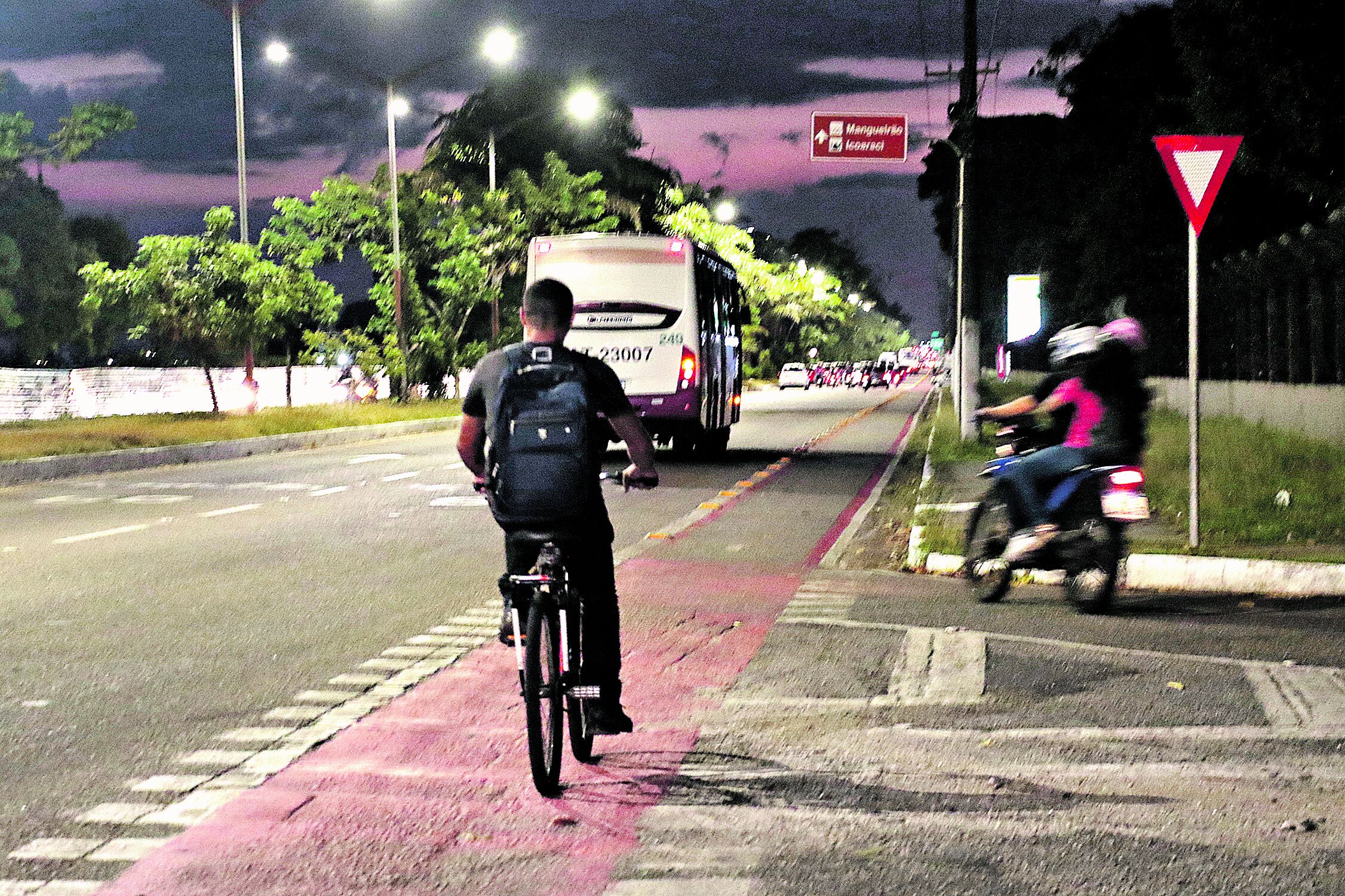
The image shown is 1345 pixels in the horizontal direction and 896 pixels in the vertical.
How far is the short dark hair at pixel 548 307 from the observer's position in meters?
5.66

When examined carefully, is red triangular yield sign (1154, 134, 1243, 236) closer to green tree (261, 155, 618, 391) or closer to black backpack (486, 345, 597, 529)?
black backpack (486, 345, 597, 529)

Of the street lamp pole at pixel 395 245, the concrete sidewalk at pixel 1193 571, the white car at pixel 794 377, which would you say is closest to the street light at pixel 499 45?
the street lamp pole at pixel 395 245

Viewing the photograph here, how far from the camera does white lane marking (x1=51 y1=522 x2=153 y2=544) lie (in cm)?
1394

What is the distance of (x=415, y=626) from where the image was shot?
30.6ft

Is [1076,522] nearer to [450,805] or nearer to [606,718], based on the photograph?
[606,718]

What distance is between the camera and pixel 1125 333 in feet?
32.5

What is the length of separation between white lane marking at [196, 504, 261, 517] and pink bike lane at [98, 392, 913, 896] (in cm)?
852

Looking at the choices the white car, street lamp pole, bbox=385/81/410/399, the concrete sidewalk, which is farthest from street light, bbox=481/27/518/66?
the white car

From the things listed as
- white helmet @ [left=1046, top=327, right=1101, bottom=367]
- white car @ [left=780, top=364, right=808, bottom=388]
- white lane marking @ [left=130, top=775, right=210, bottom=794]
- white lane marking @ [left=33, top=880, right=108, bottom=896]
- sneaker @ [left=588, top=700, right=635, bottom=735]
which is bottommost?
white car @ [left=780, top=364, right=808, bottom=388]

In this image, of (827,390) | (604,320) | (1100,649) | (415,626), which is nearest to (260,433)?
(604,320)

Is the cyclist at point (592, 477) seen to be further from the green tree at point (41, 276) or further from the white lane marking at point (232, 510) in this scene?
the green tree at point (41, 276)

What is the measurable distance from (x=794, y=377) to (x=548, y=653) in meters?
77.1

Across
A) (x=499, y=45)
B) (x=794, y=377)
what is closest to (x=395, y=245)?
(x=499, y=45)

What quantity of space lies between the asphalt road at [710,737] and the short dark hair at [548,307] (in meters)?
1.57
